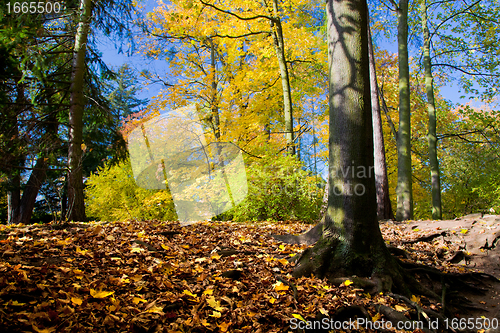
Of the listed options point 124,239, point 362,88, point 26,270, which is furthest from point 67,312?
point 362,88

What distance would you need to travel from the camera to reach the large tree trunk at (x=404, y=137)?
7.85m

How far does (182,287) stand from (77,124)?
557 cm

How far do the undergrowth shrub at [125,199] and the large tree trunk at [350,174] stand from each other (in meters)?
6.36

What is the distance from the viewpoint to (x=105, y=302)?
214 centimetres

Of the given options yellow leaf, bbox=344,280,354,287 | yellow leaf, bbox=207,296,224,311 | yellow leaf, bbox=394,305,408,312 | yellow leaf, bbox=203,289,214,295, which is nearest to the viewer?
yellow leaf, bbox=207,296,224,311

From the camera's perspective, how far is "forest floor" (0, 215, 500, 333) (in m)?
2.00

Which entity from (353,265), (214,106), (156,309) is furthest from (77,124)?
(353,265)

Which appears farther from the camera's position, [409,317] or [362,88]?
[362,88]

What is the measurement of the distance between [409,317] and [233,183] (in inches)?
211

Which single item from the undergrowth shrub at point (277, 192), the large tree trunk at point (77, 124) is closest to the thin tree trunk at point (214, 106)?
the undergrowth shrub at point (277, 192)

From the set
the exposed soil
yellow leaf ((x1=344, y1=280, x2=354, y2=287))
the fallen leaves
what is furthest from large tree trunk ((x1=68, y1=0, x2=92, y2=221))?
the exposed soil

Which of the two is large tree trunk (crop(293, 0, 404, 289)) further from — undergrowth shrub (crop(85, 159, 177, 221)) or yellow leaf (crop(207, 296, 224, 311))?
undergrowth shrub (crop(85, 159, 177, 221))

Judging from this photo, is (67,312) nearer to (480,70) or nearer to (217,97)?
(217,97)

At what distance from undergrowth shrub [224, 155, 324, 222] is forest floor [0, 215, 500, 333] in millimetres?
2874
